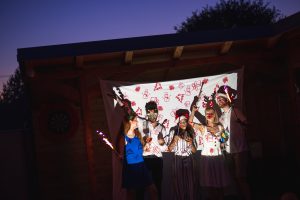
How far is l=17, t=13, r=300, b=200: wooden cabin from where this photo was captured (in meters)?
6.82

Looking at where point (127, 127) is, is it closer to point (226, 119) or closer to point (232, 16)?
point (226, 119)

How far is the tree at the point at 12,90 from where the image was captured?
4172 cm

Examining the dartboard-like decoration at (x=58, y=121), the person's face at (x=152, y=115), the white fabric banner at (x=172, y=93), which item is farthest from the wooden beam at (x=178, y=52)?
the dartboard-like decoration at (x=58, y=121)

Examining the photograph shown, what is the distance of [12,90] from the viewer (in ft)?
140

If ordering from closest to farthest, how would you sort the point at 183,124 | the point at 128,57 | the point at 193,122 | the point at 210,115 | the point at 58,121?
the point at 128,57, the point at 210,115, the point at 183,124, the point at 193,122, the point at 58,121

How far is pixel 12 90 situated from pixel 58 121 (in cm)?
3674

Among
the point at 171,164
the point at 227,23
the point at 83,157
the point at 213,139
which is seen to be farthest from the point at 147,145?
the point at 227,23

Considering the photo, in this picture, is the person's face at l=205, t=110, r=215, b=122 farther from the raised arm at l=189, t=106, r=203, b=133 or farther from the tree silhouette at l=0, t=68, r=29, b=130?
the tree silhouette at l=0, t=68, r=29, b=130

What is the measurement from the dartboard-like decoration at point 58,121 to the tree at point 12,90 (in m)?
34.5

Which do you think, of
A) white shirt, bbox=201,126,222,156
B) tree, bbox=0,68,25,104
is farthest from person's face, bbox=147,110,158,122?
tree, bbox=0,68,25,104

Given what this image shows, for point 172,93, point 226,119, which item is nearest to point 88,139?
point 172,93

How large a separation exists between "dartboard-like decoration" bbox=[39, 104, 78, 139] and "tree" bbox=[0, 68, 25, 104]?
34.5 m

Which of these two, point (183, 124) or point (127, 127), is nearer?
point (127, 127)

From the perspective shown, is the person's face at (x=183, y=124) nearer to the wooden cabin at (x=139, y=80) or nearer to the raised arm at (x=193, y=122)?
the raised arm at (x=193, y=122)
